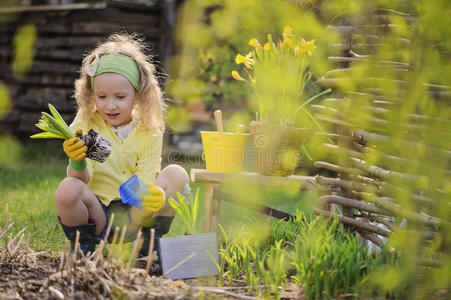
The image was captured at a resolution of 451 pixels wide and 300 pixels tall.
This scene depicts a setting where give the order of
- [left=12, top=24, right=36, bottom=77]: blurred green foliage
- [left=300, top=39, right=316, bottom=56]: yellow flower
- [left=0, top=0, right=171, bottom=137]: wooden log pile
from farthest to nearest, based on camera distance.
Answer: [left=0, top=0, right=171, bottom=137]: wooden log pile
[left=300, top=39, right=316, bottom=56]: yellow flower
[left=12, top=24, right=36, bottom=77]: blurred green foliage

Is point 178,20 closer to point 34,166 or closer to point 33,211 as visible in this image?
point 34,166

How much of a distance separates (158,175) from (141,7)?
444 cm

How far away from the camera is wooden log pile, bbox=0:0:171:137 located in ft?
20.2

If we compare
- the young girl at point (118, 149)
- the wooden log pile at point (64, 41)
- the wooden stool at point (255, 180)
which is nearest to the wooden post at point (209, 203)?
the wooden stool at point (255, 180)

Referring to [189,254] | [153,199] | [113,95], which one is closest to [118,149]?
[113,95]

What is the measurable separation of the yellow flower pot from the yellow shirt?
0.30 metres

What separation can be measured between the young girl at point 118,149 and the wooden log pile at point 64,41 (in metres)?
3.89

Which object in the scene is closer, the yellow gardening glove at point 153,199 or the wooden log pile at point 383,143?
the wooden log pile at point 383,143

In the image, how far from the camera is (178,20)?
6.10 m

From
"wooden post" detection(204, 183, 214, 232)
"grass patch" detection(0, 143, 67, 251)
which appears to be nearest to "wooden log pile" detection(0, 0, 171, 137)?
"grass patch" detection(0, 143, 67, 251)

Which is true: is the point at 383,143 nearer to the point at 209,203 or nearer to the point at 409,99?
the point at 409,99

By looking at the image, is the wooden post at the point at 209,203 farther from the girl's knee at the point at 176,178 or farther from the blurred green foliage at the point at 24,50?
the blurred green foliage at the point at 24,50

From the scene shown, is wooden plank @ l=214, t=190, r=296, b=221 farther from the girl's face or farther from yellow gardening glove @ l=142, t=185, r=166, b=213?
the girl's face

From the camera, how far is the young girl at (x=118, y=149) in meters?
2.11
